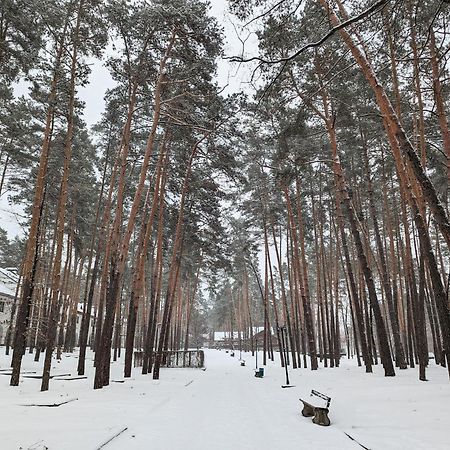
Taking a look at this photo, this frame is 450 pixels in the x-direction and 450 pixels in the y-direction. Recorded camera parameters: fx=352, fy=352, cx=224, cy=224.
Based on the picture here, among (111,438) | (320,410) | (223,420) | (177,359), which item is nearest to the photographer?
(111,438)

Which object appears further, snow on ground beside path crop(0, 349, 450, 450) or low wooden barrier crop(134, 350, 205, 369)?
low wooden barrier crop(134, 350, 205, 369)

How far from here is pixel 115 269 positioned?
1061 centimetres

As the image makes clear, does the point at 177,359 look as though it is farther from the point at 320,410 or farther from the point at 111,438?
the point at 111,438

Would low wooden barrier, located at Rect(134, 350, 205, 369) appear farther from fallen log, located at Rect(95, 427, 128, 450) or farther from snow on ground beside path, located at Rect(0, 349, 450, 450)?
fallen log, located at Rect(95, 427, 128, 450)

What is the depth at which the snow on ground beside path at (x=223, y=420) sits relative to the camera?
437cm

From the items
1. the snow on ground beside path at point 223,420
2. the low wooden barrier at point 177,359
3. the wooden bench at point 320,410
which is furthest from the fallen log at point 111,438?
the low wooden barrier at point 177,359

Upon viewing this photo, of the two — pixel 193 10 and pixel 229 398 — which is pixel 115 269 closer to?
pixel 229 398

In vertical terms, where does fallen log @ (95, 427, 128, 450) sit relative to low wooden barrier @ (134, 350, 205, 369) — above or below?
above

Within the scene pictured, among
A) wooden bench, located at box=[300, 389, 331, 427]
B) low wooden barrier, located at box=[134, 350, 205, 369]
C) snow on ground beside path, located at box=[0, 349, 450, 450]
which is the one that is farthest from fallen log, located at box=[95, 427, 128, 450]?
low wooden barrier, located at box=[134, 350, 205, 369]

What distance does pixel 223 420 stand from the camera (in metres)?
5.91

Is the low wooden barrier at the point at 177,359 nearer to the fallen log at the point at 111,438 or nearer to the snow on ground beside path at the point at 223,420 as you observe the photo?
the snow on ground beside path at the point at 223,420

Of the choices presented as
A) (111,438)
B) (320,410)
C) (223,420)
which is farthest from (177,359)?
(111,438)

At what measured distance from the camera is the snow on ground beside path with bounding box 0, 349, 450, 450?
4.37m

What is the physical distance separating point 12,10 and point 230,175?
8.02 meters
